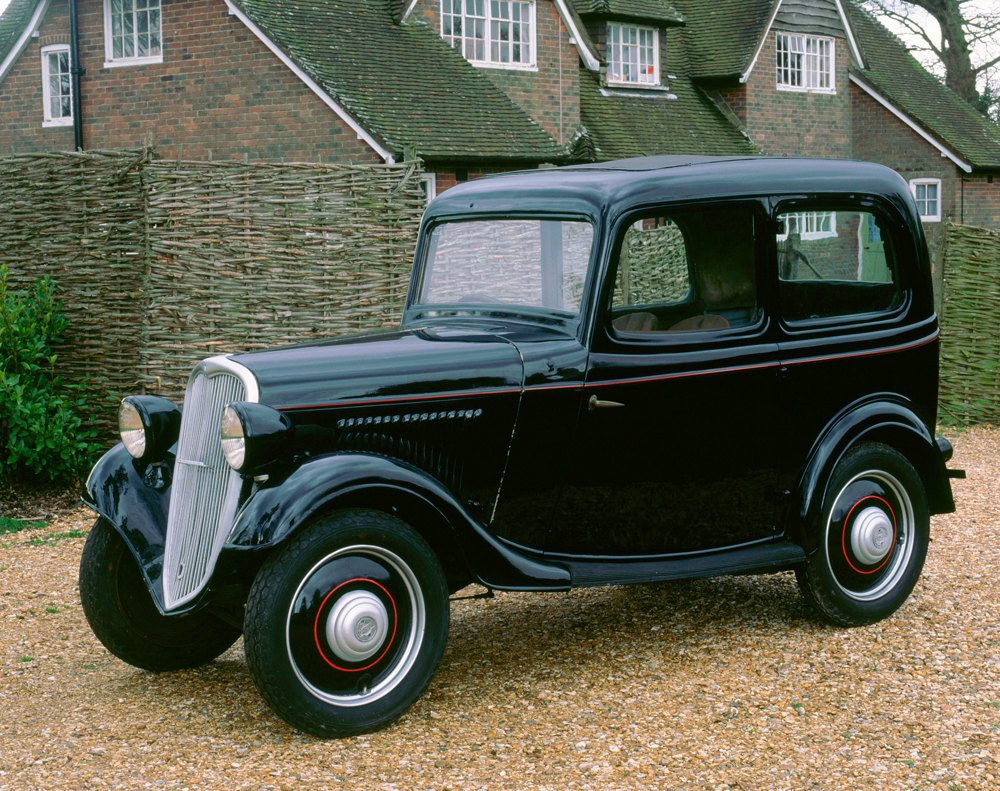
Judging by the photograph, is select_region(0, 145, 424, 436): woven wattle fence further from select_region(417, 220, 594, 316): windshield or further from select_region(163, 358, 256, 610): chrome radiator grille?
select_region(163, 358, 256, 610): chrome radiator grille

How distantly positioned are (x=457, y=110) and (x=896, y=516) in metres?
14.7

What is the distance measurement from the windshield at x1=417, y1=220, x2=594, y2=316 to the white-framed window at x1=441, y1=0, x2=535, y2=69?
16.5 meters

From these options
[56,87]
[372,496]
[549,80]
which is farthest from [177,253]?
[549,80]

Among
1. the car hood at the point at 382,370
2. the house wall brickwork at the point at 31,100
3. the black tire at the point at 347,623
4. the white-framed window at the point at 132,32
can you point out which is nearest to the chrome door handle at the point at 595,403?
the car hood at the point at 382,370

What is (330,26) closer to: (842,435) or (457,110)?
(457,110)

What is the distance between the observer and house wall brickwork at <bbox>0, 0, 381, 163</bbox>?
60.1ft

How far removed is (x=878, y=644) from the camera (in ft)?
18.0

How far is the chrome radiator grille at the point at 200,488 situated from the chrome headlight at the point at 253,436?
0.40 ft

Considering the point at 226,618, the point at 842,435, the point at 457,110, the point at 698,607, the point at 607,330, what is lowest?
the point at 698,607

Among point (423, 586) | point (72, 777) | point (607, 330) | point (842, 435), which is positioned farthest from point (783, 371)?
point (72, 777)

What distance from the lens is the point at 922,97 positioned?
104 ft

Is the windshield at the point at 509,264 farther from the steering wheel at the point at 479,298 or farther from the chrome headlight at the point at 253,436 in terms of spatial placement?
the chrome headlight at the point at 253,436

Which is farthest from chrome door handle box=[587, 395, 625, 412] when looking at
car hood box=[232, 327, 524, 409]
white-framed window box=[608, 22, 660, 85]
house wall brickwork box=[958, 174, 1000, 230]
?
house wall brickwork box=[958, 174, 1000, 230]

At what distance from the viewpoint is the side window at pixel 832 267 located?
5.55 meters
